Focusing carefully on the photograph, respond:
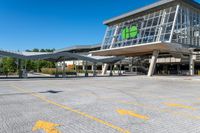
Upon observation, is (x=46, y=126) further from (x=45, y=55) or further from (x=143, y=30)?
(x=143, y=30)

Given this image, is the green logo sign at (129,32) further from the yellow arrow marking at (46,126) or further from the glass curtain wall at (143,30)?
the yellow arrow marking at (46,126)

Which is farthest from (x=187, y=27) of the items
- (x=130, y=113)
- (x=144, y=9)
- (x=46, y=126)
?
(x=46, y=126)

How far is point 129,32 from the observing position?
165ft

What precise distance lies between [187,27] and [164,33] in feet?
18.6

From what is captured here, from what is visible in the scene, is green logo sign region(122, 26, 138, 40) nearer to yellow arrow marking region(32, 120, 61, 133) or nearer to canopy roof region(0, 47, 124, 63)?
canopy roof region(0, 47, 124, 63)

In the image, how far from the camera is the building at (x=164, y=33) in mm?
40438

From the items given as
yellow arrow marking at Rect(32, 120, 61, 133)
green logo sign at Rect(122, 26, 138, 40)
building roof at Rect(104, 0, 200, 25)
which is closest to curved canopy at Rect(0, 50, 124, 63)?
green logo sign at Rect(122, 26, 138, 40)

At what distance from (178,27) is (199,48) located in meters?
7.40

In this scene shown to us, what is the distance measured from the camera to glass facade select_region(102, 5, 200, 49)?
41.0 metres

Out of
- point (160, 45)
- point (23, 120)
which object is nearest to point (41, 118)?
point (23, 120)

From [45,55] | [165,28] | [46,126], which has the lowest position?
[46,126]

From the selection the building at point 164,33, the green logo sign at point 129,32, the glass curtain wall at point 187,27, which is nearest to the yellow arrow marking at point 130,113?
the building at point 164,33

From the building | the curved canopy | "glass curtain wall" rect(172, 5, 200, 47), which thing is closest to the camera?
the curved canopy

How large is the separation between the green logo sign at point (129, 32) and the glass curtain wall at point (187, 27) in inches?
377
